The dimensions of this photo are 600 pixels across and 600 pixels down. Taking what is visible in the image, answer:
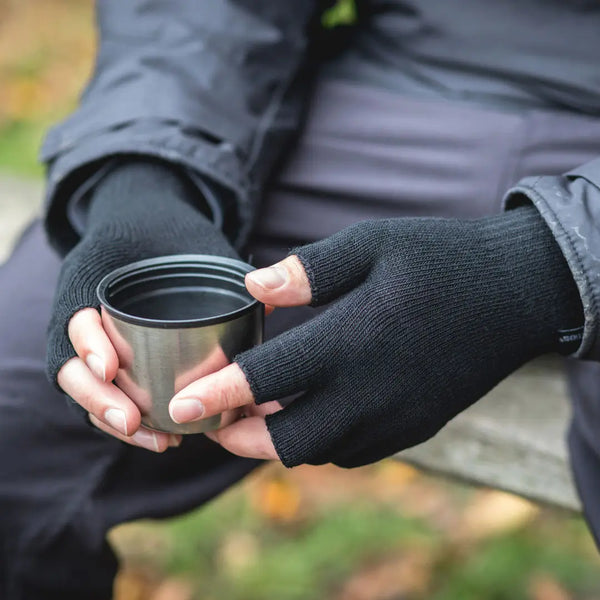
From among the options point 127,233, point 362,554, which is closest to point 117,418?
point 127,233

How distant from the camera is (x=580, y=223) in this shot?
1.10 metres

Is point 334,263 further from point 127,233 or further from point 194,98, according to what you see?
point 194,98

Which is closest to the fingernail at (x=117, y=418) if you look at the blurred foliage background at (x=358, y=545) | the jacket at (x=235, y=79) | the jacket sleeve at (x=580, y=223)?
the jacket at (x=235, y=79)

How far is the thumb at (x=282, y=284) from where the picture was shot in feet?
3.14

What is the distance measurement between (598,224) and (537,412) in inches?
25.7

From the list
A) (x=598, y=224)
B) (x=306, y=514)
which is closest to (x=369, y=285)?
(x=598, y=224)

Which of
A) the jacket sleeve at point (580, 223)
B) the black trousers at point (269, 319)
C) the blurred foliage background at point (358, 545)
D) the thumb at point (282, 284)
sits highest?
the jacket sleeve at point (580, 223)

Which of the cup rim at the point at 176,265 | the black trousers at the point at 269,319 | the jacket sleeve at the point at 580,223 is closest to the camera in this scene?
the cup rim at the point at 176,265

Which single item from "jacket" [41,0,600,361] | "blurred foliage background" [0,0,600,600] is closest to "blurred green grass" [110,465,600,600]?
"blurred foliage background" [0,0,600,600]

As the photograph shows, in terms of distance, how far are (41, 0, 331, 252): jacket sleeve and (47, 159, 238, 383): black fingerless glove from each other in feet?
0.15

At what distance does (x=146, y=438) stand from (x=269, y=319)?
1.27ft

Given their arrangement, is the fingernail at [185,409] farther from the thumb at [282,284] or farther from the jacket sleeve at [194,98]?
the jacket sleeve at [194,98]

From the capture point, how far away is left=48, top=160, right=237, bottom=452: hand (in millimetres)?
1019

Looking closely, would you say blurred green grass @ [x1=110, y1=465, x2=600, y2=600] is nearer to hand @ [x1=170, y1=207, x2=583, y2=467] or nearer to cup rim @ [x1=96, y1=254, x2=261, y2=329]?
hand @ [x1=170, y1=207, x2=583, y2=467]
